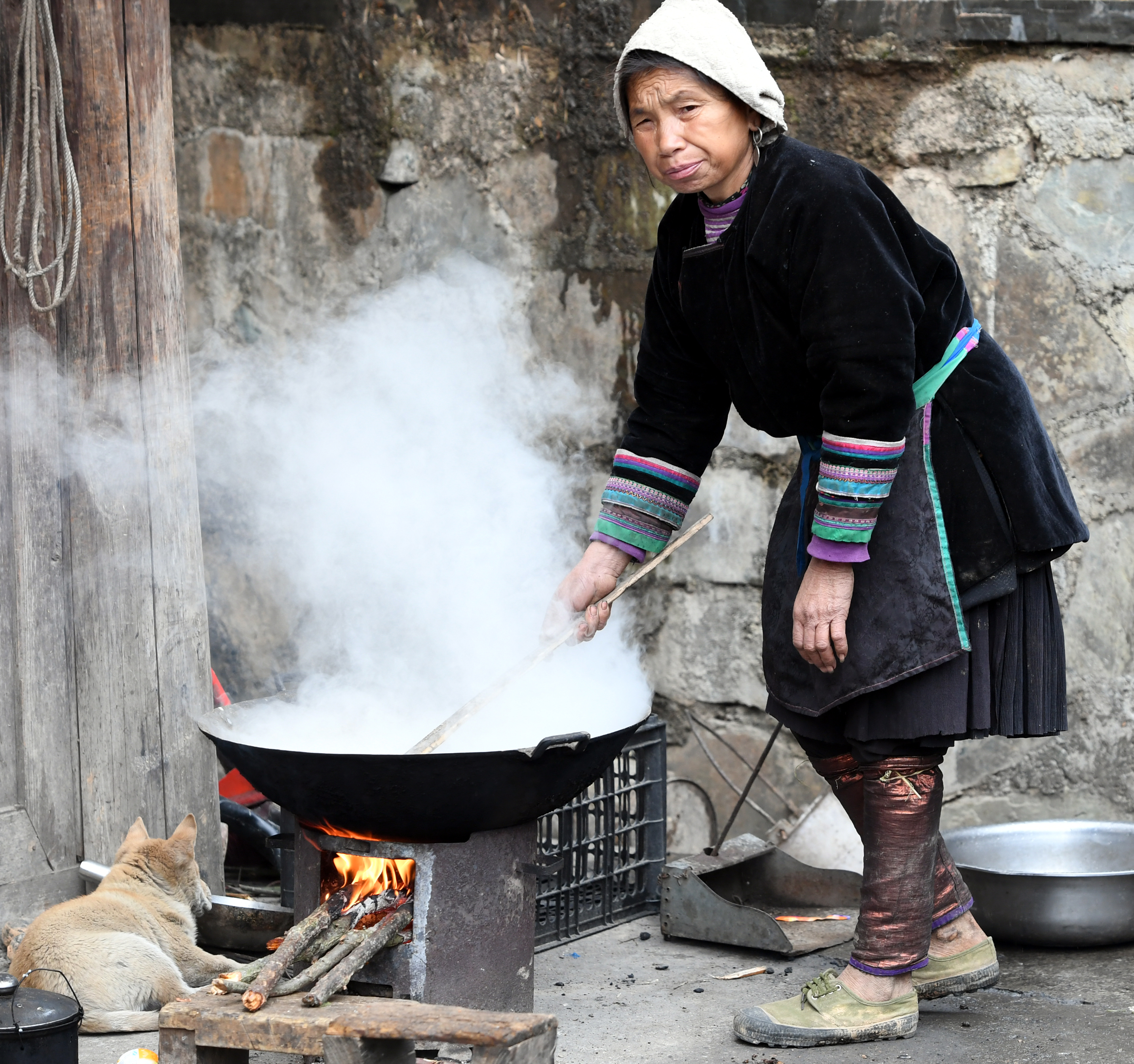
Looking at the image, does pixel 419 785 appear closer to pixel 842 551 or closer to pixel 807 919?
pixel 842 551

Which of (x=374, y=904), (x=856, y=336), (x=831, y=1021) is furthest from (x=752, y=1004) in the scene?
(x=856, y=336)

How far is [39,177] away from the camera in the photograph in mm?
3332

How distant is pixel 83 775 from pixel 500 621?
121 cm

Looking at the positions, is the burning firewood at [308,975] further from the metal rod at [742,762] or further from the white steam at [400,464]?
the metal rod at [742,762]

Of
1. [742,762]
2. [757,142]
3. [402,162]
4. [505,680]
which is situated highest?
[402,162]

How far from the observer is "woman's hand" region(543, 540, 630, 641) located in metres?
3.10

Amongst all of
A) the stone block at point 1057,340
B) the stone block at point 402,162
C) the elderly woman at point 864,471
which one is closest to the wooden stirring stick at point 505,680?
the elderly woman at point 864,471

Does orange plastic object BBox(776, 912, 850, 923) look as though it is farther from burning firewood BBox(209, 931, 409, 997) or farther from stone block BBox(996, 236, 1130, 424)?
stone block BBox(996, 236, 1130, 424)

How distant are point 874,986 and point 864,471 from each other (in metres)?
1.10

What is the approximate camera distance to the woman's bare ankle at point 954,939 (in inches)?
122

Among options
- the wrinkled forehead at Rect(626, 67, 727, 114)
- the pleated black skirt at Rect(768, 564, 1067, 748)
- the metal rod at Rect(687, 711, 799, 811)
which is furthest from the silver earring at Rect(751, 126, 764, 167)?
the metal rod at Rect(687, 711, 799, 811)

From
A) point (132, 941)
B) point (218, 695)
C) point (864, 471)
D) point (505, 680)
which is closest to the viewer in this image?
point (864, 471)

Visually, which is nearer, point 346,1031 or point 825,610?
point 346,1031

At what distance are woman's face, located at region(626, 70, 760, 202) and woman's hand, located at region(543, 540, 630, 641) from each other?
850 mm
